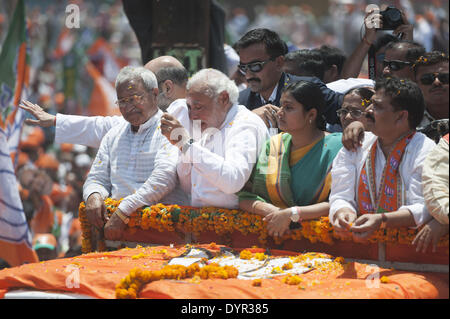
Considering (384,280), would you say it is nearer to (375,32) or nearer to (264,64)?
(264,64)

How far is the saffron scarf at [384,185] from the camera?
399cm

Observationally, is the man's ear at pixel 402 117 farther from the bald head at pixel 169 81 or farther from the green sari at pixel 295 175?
the bald head at pixel 169 81

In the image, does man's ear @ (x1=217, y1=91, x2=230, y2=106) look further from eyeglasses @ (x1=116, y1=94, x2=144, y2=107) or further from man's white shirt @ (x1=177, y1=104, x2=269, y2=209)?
eyeglasses @ (x1=116, y1=94, x2=144, y2=107)

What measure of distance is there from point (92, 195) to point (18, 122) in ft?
9.59

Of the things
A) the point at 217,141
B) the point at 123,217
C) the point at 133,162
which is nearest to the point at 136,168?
the point at 133,162

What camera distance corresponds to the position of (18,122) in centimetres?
787

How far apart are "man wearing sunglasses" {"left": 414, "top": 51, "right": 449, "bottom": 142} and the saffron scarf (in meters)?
0.33

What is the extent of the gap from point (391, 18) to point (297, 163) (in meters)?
1.77

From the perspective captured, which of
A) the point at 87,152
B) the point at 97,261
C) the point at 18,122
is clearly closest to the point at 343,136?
the point at 97,261

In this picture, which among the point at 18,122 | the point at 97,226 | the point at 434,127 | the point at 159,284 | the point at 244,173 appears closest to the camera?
the point at 159,284

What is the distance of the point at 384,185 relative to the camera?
4043 millimetres

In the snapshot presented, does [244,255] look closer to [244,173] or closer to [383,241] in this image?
[244,173]

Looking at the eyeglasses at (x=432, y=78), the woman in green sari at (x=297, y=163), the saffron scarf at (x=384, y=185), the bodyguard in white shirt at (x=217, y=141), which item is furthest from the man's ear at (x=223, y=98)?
the eyeglasses at (x=432, y=78)

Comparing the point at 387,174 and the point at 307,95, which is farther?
the point at 307,95
